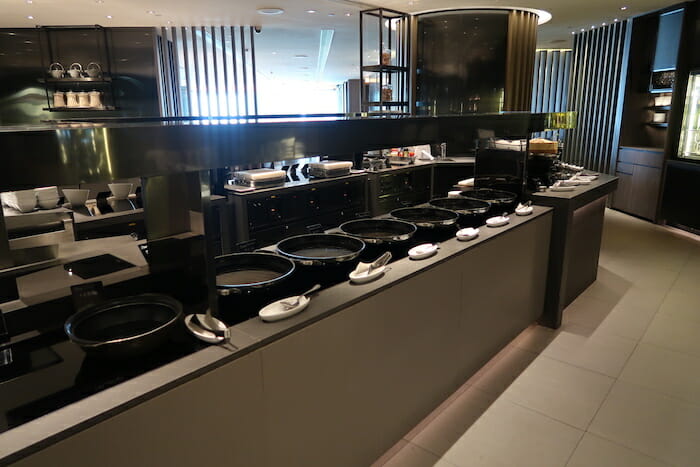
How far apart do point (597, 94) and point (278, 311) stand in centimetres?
814

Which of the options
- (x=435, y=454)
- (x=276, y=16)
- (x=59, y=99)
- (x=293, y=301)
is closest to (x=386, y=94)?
(x=276, y=16)

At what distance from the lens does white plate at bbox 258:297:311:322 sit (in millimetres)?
1383

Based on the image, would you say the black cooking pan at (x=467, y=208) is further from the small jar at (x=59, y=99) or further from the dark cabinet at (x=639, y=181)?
the small jar at (x=59, y=99)

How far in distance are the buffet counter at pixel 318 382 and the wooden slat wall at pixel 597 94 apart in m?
5.98

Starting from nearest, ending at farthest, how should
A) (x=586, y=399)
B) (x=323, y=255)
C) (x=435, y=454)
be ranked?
(x=323, y=255), (x=435, y=454), (x=586, y=399)

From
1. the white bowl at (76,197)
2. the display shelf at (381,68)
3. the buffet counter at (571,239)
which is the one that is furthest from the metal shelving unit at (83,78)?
the buffet counter at (571,239)

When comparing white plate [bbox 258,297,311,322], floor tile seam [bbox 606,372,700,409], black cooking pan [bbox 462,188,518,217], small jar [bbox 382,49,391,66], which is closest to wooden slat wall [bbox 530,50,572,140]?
small jar [bbox 382,49,391,66]

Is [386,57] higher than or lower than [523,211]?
higher

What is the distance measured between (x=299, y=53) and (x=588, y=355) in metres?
8.47

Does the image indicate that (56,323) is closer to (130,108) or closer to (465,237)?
(465,237)

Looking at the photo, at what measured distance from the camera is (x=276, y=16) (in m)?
5.89

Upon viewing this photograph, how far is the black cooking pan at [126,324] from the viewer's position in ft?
3.60

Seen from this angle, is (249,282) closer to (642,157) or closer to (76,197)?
(76,197)

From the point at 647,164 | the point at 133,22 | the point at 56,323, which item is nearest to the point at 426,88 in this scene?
the point at 647,164
